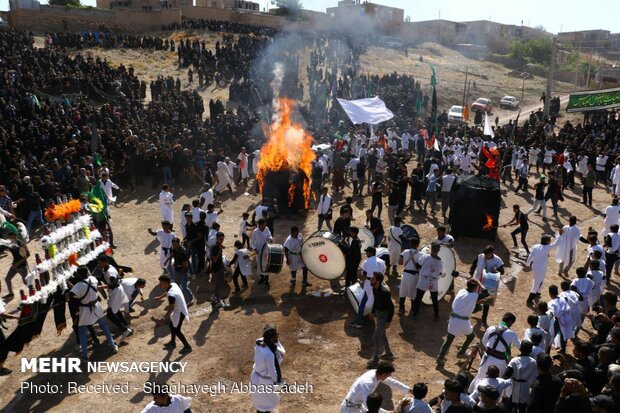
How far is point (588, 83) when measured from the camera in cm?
5022

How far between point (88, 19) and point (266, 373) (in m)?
47.9

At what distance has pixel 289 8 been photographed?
222 feet

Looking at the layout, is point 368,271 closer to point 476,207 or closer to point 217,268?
point 217,268

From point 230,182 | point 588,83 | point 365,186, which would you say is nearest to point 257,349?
point 230,182

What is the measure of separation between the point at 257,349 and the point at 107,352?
3.71 meters

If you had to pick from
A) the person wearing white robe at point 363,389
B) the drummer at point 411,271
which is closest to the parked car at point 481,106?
the drummer at point 411,271

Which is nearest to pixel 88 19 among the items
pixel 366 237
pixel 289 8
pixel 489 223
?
pixel 289 8

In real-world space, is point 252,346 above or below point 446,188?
below

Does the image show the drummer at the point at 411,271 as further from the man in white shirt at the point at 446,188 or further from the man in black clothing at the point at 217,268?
the man in white shirt at the point at 446,188

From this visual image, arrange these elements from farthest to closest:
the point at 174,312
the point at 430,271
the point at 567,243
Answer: the point at 567,243 → the point at 430,271 → the point at 174,312

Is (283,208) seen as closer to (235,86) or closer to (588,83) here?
(235,86)

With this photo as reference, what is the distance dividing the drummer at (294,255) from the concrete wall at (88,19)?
42342 mm

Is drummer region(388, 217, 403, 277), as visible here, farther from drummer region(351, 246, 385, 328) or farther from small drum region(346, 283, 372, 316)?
drummer region(351, 246, 385, 328)

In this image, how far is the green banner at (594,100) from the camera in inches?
1215
